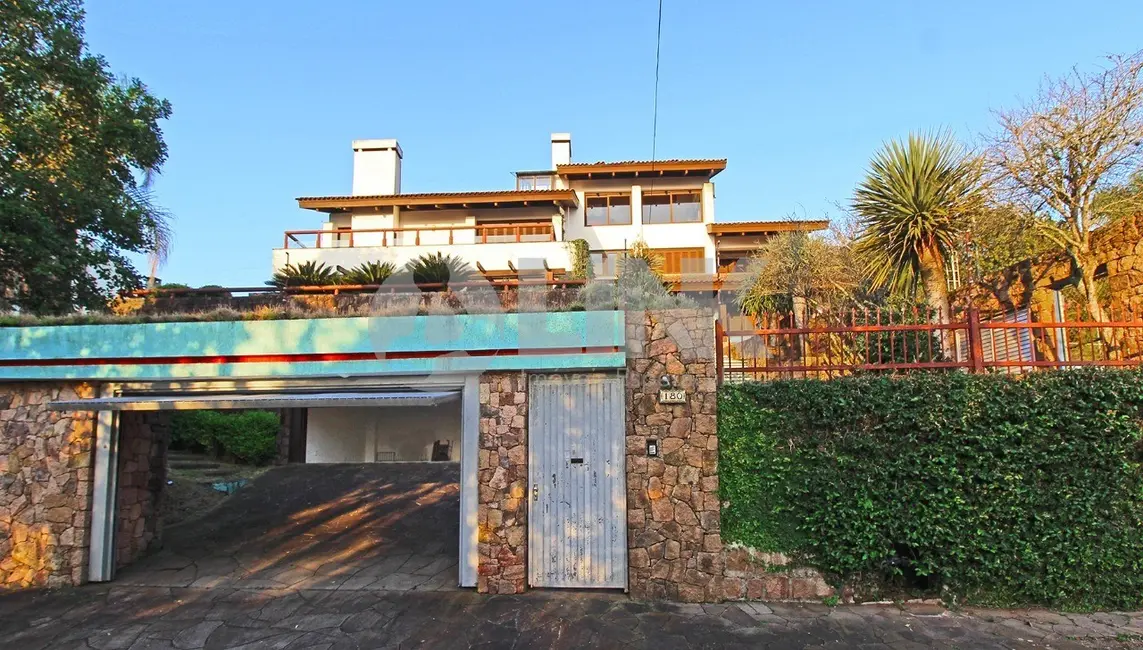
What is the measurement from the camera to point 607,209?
2525 centimetres

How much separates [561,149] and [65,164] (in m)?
19.8

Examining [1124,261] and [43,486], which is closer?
[43,486]

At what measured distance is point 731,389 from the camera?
675cm

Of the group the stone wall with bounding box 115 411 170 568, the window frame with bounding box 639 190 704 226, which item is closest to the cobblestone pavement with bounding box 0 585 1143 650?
the stone wall with bounding box 115 411 170 568

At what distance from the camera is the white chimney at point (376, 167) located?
2478cm

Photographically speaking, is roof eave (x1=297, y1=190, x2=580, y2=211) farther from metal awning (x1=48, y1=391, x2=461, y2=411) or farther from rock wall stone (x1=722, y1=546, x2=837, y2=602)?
rock wall stone (x1=722, y1=546, x2=837, y2=602)

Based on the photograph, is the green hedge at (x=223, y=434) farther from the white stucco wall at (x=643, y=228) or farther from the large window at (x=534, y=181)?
the large window at (x=534, y=181)

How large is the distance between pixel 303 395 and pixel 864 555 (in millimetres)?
6352

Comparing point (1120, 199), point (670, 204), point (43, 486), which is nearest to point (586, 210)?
point (670, 204)

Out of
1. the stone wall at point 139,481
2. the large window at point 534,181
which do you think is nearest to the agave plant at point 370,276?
the stone wall at point 139,481

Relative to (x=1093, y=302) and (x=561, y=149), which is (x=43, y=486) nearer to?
(x=1093, y=302)

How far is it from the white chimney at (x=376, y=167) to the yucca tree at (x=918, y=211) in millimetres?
20161

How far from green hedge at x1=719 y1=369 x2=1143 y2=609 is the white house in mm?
16129

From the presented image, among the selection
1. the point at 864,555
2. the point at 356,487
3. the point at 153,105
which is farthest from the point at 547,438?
the point at 153,105
